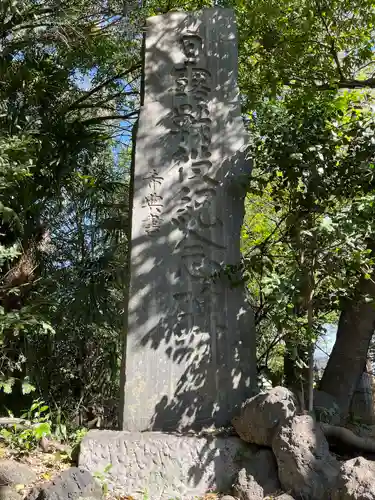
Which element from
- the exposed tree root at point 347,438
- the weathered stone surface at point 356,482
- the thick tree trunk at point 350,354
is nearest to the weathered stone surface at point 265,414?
the exposed tree root at point 347,438

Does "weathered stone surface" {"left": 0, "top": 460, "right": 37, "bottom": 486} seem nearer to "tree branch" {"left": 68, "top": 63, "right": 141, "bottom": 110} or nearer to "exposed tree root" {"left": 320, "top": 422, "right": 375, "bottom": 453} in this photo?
"exposed tree root" {"left": 320, "top": 422, "right": 375, "bottom": 453}

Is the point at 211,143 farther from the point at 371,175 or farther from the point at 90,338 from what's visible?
the point at 90,338

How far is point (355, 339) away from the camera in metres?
4.87

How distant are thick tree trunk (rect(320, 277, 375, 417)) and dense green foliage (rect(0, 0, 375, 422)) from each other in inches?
8.8

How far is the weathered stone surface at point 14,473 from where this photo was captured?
351cm

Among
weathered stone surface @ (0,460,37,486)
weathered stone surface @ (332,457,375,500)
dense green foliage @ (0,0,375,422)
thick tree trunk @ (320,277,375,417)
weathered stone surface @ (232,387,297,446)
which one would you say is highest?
dense green foliage @ (0,0,375,422)

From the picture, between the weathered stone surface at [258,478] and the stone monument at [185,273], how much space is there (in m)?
0.18

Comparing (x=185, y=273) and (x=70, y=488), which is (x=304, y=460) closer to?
(x=70, y=488)

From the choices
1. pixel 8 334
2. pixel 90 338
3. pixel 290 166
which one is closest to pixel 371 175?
pixel 290 166

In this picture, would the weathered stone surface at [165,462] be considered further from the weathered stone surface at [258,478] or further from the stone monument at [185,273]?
the weathered stone surface at [258,478]

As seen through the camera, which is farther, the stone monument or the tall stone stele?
the tall stone stele

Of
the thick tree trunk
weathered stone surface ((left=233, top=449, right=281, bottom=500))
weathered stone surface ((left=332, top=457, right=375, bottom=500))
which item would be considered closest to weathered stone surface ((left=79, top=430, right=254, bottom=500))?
weathered stone surface ((left=233, top=449, right=281, bottom=500))

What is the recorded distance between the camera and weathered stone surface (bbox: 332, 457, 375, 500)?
2.74 m

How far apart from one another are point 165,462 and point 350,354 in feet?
6.69
